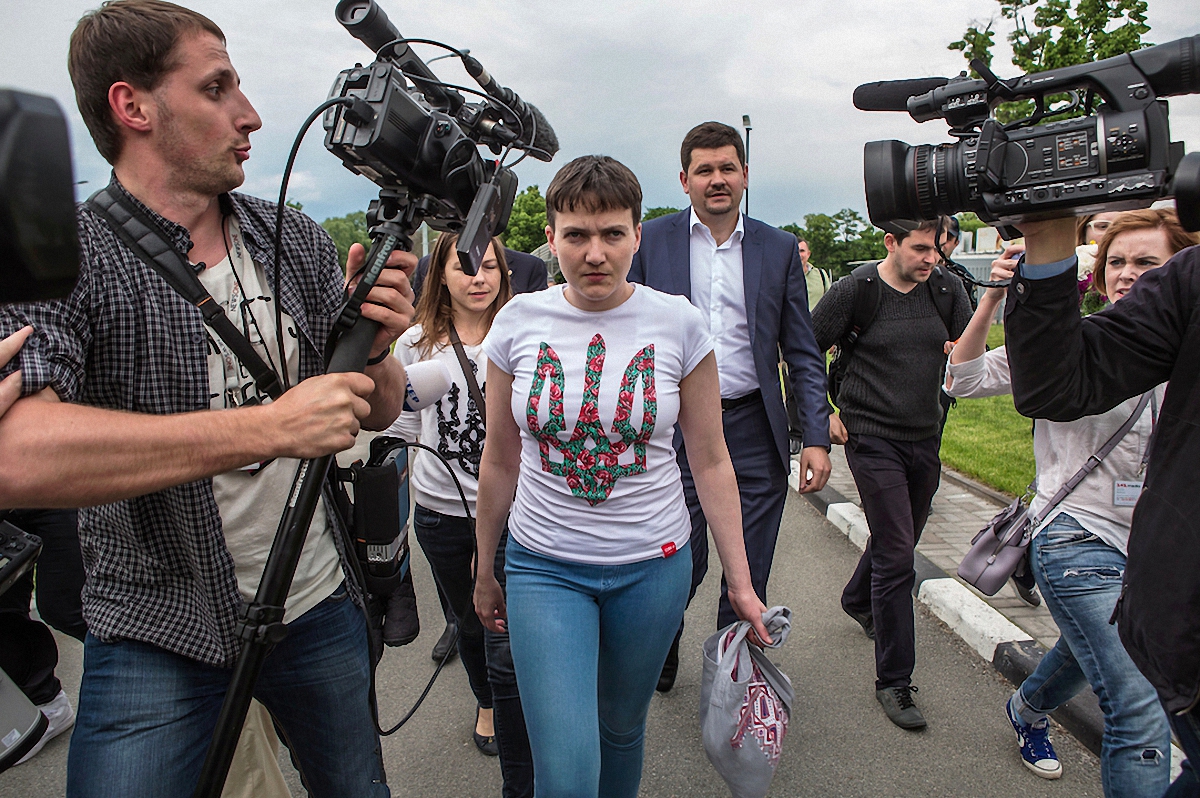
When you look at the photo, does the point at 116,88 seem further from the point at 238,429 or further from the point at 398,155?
the point at 238,429

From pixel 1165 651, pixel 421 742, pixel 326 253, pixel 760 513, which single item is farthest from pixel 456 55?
pixel 421 742

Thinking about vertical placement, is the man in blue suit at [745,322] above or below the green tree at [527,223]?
below

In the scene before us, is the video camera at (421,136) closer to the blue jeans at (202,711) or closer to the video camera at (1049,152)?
the video camera at (1049,152)

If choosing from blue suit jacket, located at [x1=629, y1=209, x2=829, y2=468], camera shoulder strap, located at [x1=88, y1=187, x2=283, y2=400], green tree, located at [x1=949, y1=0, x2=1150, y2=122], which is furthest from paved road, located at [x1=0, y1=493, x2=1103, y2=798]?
green tree, located at [x1=949, y1=0, x2=1150, y2=122]

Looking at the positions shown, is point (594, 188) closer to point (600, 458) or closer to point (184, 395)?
point (600, 458)

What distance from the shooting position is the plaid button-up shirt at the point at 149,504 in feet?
5.16

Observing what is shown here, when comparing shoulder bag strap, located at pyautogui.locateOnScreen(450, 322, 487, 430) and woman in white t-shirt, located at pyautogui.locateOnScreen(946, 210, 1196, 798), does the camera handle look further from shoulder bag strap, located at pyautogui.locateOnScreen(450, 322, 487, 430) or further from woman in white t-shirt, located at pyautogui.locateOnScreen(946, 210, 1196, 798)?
woman in white t-shirt, located at pyautogui.locateOnScreen(946, 210, 1196, 798)

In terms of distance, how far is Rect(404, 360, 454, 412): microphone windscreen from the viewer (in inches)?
94.8

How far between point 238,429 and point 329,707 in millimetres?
914

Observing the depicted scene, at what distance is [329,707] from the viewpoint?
1920 mm

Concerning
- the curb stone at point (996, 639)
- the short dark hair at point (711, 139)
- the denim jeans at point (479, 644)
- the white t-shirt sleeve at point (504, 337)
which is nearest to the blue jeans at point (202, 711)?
the denim jeans at point (479, 644)

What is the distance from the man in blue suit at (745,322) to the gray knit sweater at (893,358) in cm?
29

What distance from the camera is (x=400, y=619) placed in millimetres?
2545

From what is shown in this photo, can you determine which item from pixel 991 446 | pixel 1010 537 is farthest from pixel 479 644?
pixel 991 446
